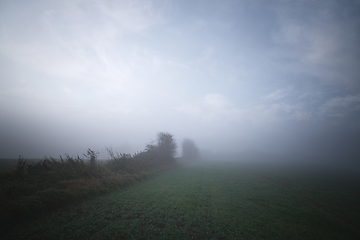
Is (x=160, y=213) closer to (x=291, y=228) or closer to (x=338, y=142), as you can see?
(x=291, y=228)

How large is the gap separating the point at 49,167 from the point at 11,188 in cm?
416

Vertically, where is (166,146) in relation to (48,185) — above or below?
above

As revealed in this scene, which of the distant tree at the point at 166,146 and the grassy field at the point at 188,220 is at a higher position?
the distant tree at the point at 166,146

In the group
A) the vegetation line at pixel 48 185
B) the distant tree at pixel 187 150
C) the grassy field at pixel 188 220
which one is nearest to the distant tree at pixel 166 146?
the vegetation line at pixel 48 185

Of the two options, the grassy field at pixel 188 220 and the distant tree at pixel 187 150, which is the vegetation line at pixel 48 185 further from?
the distant tree at pixel 187 150

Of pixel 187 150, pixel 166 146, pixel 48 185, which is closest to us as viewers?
pixel 48 185

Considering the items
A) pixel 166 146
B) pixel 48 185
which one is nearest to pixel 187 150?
pixel 166 146

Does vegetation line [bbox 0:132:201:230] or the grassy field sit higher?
vegetation line [bbox 0:132:201:230]

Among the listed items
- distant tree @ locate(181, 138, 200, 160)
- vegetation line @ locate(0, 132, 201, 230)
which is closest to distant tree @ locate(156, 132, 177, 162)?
vegetation line @ locate(0, 132, 201, 230)

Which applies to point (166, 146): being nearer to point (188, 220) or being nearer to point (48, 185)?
point (48, 185)

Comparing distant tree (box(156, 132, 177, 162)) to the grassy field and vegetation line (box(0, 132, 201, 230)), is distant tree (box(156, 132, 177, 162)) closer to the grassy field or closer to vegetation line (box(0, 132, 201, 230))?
vegetation line (box(0, 132, 201, 230))

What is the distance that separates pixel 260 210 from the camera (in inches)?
370

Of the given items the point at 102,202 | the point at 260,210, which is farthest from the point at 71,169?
the point at 260,210

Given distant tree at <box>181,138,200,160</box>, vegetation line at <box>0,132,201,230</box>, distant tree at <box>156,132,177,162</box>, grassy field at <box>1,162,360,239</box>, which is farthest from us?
distant tree at <box>181,138,200,160</box>
